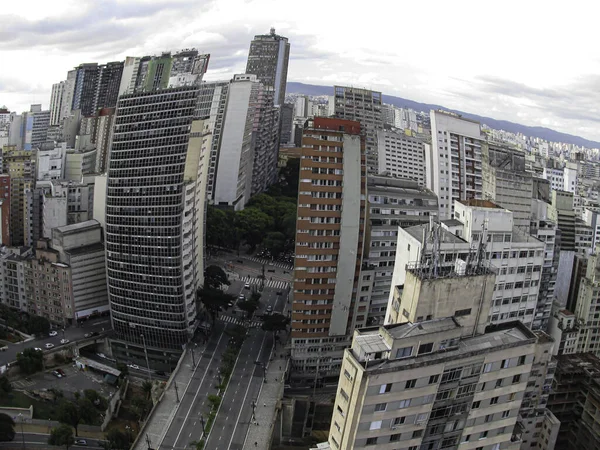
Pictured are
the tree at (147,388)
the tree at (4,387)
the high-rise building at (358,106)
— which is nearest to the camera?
the tree at (4,387)

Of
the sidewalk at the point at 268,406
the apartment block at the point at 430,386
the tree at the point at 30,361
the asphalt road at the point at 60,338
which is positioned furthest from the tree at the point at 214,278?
the apartment block at the point at 430,386

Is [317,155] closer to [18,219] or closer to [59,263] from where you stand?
[59,263]

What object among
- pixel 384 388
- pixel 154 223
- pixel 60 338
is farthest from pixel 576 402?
pixel 60 338

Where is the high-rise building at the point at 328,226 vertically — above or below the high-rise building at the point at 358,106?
below

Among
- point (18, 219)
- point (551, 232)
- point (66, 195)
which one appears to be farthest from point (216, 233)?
point (551, 232)

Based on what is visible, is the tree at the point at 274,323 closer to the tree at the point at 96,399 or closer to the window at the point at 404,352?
the tree at the point at 96,399

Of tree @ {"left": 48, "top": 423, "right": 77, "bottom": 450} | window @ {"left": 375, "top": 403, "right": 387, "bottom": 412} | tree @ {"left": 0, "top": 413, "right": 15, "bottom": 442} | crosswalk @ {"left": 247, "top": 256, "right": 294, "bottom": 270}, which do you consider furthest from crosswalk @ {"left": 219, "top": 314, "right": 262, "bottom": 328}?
window @ {"left": 375, "top": 403, "right": 387, "bottom": 412}
